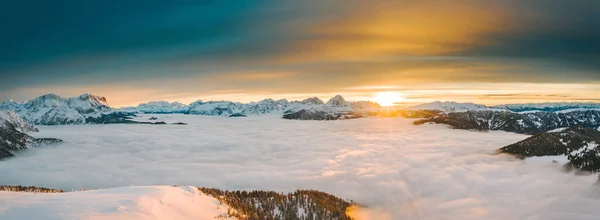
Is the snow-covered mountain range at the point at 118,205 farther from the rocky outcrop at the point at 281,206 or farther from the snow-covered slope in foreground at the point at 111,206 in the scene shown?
the rocky outcrop at the point at 281,206

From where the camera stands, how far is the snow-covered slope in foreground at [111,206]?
1966 centimetres

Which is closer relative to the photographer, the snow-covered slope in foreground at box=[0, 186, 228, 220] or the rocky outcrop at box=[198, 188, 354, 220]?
the snow-covered slope in foreground at box=[0, 186, 228, 220]

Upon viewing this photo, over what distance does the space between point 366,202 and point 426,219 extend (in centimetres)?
1933

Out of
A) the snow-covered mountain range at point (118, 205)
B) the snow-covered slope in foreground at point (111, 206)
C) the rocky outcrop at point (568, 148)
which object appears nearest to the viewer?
the snow-covered slope in foreground at point (111, 206)

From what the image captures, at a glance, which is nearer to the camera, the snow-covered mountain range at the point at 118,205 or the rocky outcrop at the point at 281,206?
the snow-covered mountain range at the point at 118,205

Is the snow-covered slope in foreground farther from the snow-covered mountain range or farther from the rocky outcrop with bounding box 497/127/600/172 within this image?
the rocky outcrop with bounding box 497/127/600/172

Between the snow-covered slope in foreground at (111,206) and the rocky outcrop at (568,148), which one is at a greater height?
the snow-covered slope in foreground at (111,206)

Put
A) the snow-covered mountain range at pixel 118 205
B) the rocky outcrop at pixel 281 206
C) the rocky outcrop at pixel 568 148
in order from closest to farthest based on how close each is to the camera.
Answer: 1. the snow-covered mountain range at pixel 118 205
2. the rocky outcrop at pixel 281 206
3. the rocky outcrop at pixel 568 148

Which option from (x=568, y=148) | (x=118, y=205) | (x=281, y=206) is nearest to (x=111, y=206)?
(x=118, y=205)

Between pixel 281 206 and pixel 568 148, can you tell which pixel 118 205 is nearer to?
pixel 281 206

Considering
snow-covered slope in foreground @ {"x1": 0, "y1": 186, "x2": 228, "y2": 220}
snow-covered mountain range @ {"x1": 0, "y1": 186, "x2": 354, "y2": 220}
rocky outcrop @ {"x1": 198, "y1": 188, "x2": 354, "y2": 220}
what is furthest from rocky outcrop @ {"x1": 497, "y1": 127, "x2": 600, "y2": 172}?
snow-covered slope in foreground @ {"x1": 0, "y1": 186, "x2": 228, "y2": 220}

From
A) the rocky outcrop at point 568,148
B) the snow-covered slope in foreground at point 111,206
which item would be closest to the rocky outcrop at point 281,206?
the snow-covered slope in foreground at point 111,206

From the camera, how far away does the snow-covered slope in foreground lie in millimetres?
19656

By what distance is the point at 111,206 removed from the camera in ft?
76.0
